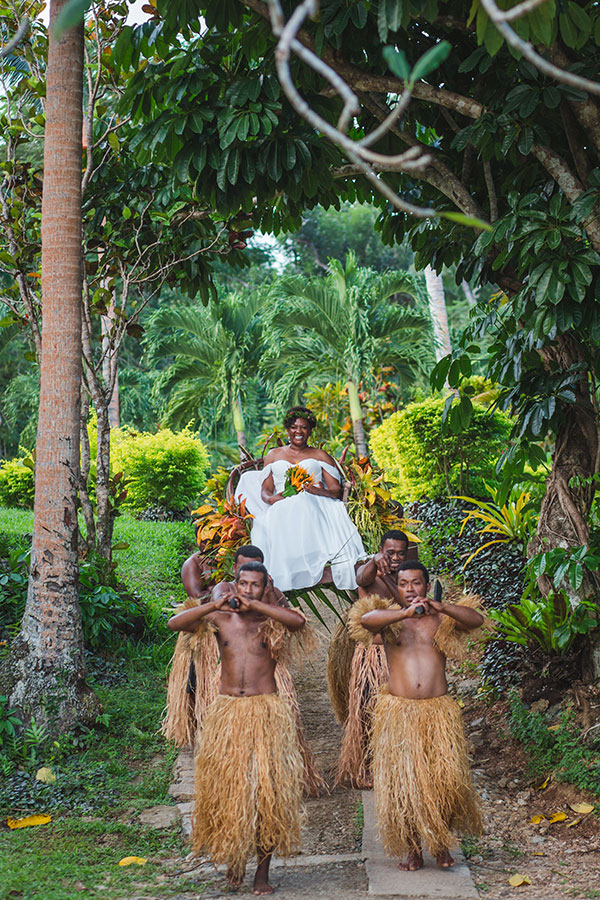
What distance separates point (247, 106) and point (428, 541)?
20.3ft

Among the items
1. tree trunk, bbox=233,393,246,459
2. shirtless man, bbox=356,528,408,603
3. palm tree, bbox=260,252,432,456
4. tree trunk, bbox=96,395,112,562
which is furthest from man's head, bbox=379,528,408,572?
tree trunk, bbox=233,393,246,459

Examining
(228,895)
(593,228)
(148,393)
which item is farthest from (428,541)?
(148,393)

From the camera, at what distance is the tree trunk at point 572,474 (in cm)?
474

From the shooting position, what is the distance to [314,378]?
15.4m

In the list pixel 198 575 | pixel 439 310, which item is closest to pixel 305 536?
pixel 198 575

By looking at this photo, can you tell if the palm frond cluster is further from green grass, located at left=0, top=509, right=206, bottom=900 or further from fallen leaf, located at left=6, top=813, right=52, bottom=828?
fallen leaf, located at left=6, top=813, right=52, bottom=828

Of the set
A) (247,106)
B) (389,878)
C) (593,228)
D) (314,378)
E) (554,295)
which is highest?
(314,378)

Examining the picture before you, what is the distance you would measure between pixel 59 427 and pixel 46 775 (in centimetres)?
187

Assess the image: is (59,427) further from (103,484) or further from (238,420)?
(238,420)

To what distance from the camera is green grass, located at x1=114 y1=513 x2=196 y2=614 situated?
822 cm

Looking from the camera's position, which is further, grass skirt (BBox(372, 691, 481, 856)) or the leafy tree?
the leafy tree

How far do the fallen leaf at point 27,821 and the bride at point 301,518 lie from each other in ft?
5.24

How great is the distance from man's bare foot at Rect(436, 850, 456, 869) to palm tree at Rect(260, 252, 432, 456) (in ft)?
34.3

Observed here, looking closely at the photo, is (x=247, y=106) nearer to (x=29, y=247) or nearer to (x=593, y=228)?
(x=593, y=228)
